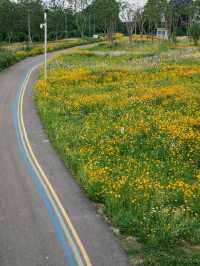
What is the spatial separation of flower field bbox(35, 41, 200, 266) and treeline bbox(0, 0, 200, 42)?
54.8 m

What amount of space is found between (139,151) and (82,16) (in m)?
112

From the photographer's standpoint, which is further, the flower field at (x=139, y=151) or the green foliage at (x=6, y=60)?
the green foliage at (x=6, y=60)

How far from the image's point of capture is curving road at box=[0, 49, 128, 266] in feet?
42.9

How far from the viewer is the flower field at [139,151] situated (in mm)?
14066

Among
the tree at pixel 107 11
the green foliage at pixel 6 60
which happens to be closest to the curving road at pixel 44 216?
the green foliage at pixel 6 60

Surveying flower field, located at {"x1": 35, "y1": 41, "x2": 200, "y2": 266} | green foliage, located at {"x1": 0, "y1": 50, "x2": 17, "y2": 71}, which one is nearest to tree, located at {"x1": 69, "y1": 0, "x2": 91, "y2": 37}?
green foliage, located at {"x1": 0, "y1": 50, "x2": 17, "y2": 71}

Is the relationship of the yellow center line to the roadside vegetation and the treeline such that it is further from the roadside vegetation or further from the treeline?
the treeline

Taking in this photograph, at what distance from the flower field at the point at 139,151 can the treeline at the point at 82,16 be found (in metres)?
54.8

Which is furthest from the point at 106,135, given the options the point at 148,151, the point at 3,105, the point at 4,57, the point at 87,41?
the point at 87,41

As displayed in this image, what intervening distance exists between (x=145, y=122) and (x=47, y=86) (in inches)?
635

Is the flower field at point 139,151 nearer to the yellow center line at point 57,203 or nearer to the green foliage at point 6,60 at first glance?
the yellow center line at point 57,203

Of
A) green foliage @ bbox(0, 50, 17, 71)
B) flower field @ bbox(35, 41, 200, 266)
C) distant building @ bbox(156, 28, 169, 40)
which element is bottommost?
flower field @ bbox(35, 41, 200, 266)

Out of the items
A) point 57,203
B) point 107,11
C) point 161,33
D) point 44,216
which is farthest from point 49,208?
point 161,33

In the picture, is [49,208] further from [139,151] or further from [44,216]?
[139,151]
